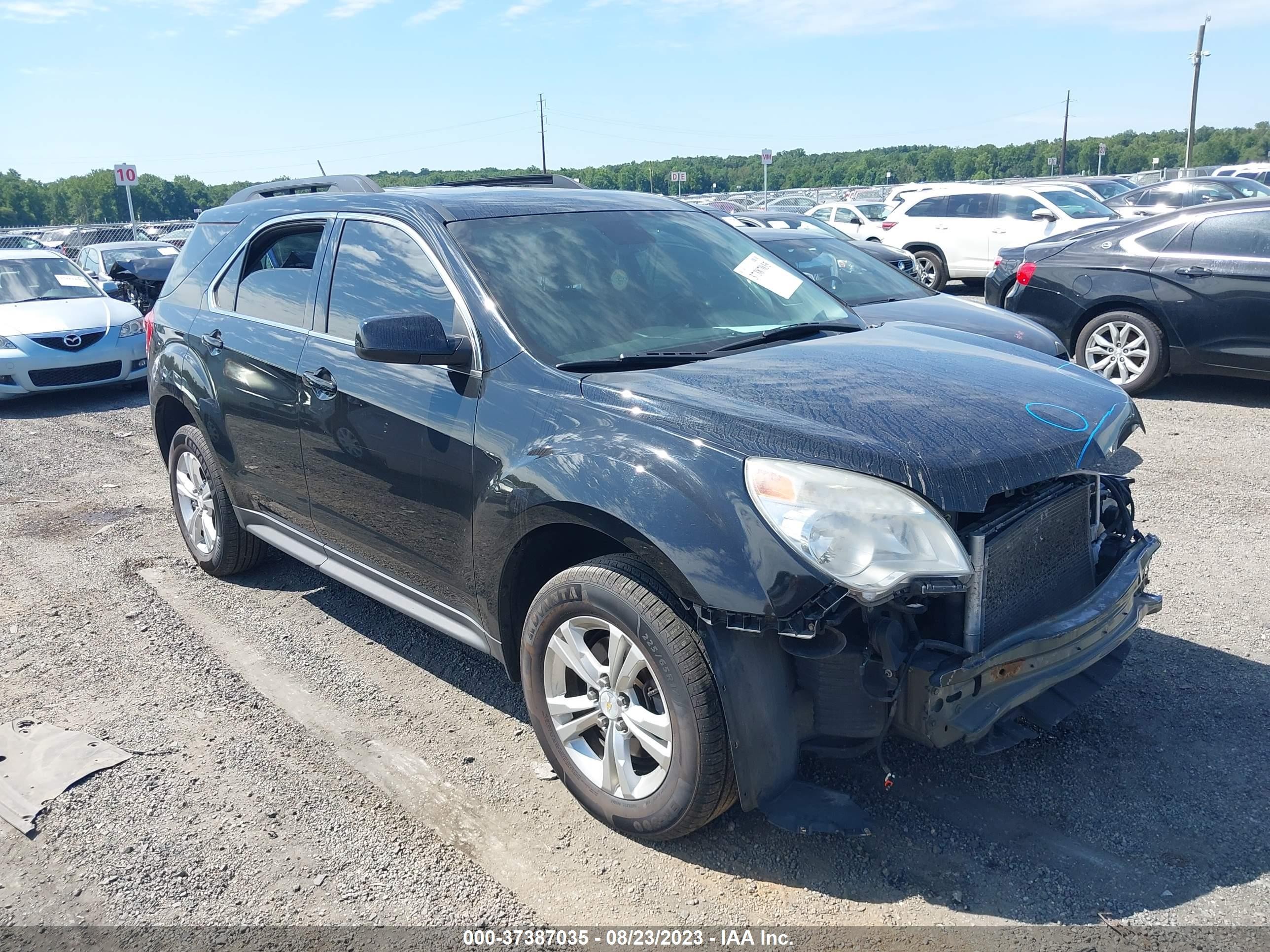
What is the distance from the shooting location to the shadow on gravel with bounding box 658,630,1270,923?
2.75 m

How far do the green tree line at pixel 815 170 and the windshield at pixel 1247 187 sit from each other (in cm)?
4848

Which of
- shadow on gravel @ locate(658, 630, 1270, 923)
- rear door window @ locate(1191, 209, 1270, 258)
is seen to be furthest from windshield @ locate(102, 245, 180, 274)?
shadow on gravel @ locate(658, 630, 1270, 923)

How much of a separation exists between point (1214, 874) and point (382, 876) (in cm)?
232

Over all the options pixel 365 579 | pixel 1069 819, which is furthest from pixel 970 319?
pixel 365 579

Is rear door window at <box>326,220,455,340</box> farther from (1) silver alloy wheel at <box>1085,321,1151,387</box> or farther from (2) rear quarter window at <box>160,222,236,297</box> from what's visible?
(1) silver alloy wheel at <box>1085,321,1151,387</box>

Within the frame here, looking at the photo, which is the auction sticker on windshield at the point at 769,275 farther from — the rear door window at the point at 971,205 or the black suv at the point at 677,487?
the rear door window at the point at 971,205

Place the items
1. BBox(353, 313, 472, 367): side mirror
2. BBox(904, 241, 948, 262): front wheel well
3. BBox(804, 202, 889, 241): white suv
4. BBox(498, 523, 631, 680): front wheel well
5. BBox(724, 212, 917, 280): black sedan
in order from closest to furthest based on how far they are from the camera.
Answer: BBox(498, 523, 631, 680): front wheel well
BBox(353, 313, 472, 367): side mirror
BBox(724, 212, 917, 280): black sedan
BBox(904, 241, 948, 262): front wheel well
BBox(804, 202, 889, 241): white suv

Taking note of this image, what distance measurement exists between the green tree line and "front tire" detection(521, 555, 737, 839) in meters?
66.9

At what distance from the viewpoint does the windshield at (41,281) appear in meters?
11.4

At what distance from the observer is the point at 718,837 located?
9.97 ft

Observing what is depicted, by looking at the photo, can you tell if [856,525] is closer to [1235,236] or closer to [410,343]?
[410,343]

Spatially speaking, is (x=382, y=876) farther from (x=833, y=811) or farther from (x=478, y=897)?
(x=833, y=811)

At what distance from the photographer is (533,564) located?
325cm

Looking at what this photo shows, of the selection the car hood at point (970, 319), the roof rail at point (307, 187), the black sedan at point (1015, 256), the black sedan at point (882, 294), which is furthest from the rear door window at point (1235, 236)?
the roof rail at point (307, 187)
